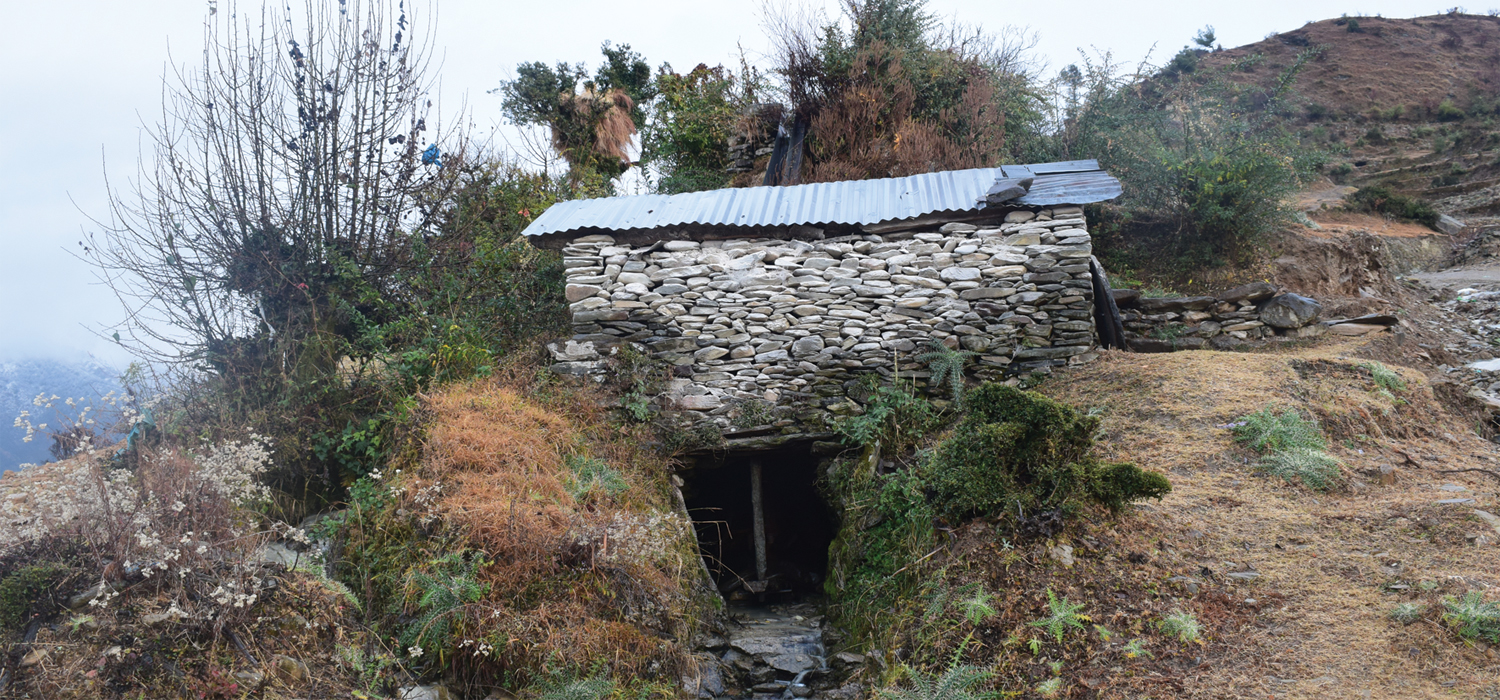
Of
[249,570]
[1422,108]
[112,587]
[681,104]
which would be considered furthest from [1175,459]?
[1422,108]

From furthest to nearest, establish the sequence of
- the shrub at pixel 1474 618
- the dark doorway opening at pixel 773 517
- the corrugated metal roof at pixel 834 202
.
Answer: the dark doorway opening at pixel 773 517 → the corrugated metal roof at pixel 834 202 → the shrub at pixel 1474 618

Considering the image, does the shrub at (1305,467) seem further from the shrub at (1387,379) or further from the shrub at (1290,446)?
the shrub at (1387,379)

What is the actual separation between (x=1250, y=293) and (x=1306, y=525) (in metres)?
4.03

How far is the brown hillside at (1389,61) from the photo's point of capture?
1866cm

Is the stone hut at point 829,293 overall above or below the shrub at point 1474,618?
above

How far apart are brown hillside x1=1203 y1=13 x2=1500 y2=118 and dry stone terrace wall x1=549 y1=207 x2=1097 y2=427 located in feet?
50.8

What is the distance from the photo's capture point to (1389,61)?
20.2 meters

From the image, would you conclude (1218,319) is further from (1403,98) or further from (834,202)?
(1403,98)

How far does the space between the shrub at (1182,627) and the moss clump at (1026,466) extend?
2.47ft

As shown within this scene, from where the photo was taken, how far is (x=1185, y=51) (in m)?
21.2

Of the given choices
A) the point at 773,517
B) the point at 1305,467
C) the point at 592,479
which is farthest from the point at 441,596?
the point at 1305,467

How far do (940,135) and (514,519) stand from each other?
8351mm

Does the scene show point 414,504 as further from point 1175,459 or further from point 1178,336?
point 1178,336

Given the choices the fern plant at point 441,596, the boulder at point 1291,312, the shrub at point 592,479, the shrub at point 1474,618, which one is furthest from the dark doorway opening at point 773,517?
the shrub at point 1474,618
